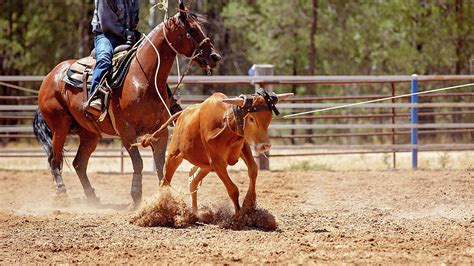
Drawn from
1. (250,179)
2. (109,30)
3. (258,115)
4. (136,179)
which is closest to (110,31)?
(109,30)

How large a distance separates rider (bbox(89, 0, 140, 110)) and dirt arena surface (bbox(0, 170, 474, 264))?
1.43 m

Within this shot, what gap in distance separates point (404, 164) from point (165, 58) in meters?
7.24

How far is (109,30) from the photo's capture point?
9.22 meters

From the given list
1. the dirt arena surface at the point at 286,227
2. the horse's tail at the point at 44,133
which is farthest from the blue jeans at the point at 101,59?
the horse's tail at the point at 44,133

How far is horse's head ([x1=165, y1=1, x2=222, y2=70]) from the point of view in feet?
27.7

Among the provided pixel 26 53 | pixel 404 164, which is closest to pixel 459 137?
pixel 404 164

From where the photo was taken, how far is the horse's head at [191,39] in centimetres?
845

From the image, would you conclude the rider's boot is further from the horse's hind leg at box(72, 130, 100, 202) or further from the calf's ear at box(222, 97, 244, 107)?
the calf's ear at box(222, 97, 244, 107)

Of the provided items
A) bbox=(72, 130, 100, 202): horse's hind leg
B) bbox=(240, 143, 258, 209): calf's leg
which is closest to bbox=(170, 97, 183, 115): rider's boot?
bbox=(240, 143, 258, 209): calf's leg

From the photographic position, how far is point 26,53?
991 inches

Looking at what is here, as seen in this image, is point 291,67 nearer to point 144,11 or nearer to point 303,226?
point 144,11

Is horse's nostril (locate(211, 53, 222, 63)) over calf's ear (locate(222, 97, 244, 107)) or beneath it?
over

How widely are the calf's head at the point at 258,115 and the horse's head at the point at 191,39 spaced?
5.40ft

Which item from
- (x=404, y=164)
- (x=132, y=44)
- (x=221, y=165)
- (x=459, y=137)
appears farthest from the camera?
(x=459, y=137)
